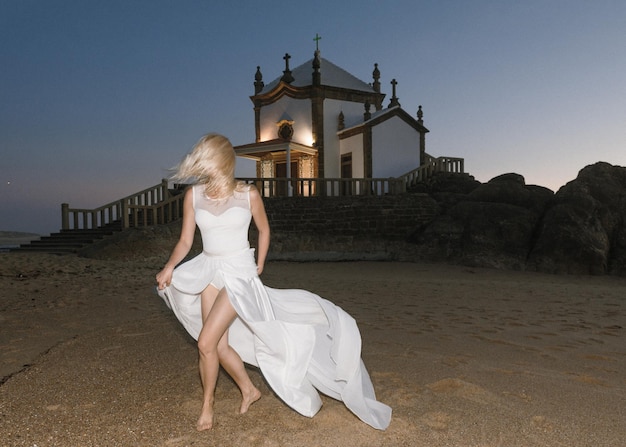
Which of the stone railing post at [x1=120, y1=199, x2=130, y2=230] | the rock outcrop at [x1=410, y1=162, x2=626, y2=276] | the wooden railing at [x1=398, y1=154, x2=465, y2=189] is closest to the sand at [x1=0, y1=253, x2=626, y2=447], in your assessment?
the rock outcrop at [x1=410, y1=162, x2=626, y2=276]

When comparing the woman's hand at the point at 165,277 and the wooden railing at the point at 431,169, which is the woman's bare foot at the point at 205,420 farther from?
the wooden railing at the point at 431,169

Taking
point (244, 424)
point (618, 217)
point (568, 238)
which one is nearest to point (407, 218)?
point (568, 238)

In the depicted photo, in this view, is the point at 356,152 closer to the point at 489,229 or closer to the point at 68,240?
the point at 489,229

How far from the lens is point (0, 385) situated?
11.4ft

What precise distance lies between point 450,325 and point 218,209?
13.8 feet

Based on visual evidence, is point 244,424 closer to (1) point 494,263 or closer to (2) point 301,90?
(1) point 494,263

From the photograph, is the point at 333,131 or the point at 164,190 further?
the point at 333,131

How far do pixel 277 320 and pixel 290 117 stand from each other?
21.5m

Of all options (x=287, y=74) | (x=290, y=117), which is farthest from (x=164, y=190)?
(x=287, y=74)

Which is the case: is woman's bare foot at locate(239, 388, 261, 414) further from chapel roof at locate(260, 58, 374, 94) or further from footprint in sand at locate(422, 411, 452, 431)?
chapel roof at locate(260, 58, 374, 94)

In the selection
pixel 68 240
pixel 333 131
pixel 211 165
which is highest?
pixel 333 131

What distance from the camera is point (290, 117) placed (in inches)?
920

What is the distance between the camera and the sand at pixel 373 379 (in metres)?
2.74

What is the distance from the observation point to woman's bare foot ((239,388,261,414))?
3057 mm
